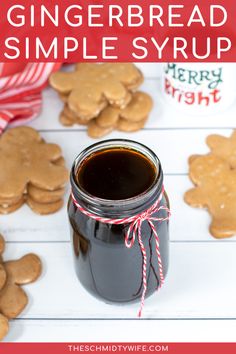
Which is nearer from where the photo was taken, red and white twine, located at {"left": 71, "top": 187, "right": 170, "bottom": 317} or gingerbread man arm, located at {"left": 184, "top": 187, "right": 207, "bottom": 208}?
red and white twine, located at {"left": 71, "top": 187, "right": 170, "bottom": 317}

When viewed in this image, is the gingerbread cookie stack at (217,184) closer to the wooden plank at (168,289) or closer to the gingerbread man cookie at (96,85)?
the wooden plank at (168,289)

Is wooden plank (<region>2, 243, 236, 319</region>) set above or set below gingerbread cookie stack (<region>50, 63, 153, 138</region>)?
below

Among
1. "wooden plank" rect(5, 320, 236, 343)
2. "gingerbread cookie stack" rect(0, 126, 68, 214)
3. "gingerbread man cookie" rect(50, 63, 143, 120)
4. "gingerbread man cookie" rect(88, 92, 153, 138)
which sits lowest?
"wooden plank" rect(5, 320, 236, 343)

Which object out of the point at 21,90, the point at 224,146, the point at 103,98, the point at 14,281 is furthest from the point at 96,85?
the point at 14,281

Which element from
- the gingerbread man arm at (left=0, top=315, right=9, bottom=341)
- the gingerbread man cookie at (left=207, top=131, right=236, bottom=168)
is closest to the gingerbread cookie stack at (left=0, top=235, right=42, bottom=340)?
the gingerbread man arm at (left=0, top=315, right=9, bottom=341)

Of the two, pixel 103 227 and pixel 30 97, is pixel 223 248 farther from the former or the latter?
pixel 30 97

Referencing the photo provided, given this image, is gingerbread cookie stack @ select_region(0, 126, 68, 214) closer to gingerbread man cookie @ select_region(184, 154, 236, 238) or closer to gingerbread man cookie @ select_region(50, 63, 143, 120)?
gingerbread man cookie @ select_region(50, 63, 143, 120)

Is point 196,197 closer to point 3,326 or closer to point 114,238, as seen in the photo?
point 114,238

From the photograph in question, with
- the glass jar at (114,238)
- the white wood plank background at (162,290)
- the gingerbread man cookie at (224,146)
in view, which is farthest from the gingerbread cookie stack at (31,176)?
the gingerbread man cookie at (224,146)

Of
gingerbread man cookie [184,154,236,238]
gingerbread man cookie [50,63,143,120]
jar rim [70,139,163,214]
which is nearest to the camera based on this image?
jar rim [70,139,163,214]
